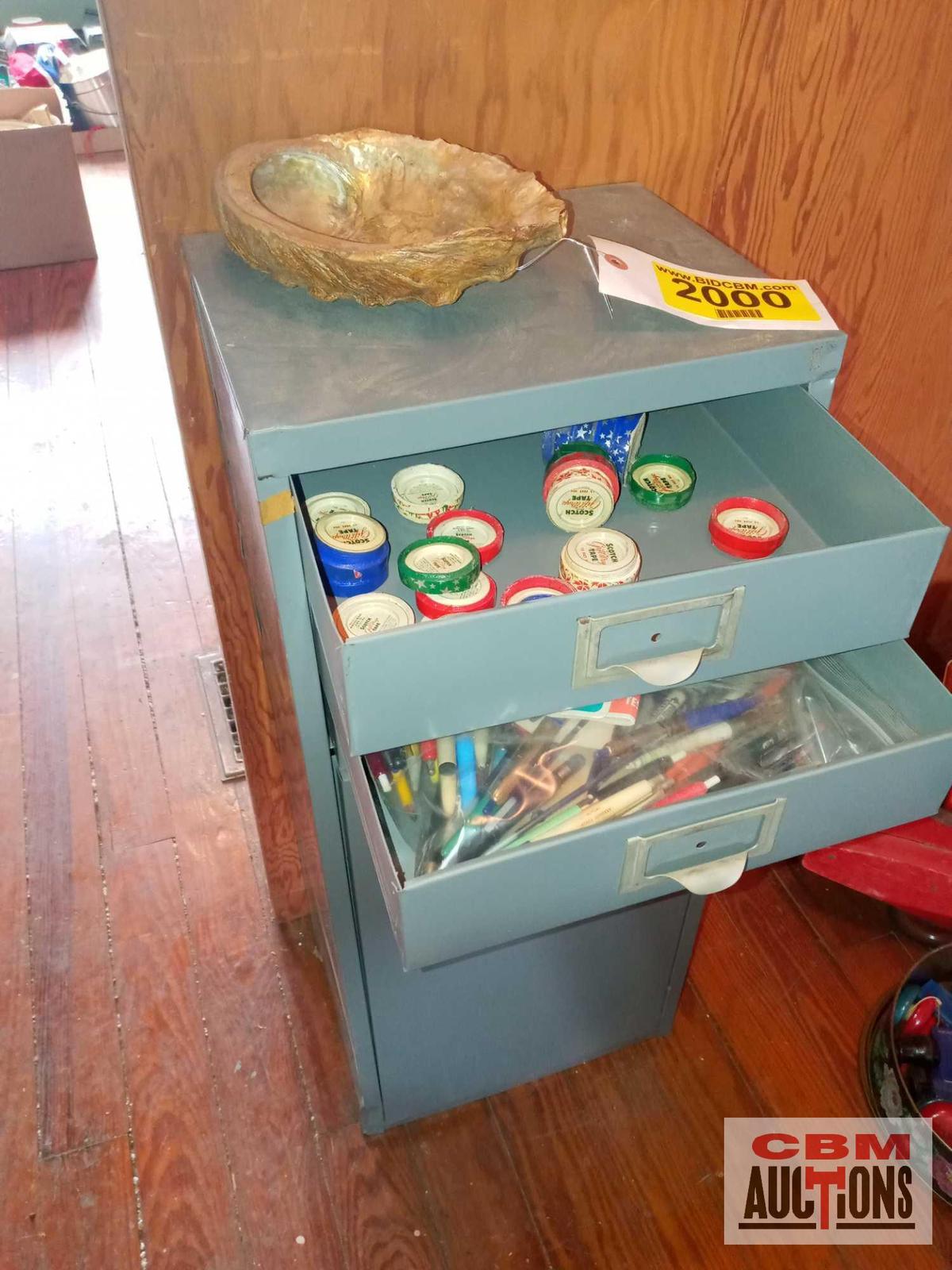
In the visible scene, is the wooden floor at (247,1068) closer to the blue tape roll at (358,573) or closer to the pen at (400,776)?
the pen at (400,776)

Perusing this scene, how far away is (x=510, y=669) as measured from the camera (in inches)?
29.7

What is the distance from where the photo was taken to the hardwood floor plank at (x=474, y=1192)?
1.20 m

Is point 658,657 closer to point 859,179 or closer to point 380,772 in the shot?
point 380,772

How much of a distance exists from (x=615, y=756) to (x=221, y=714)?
3.66ft

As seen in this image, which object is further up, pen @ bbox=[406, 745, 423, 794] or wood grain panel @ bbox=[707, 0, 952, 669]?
wood grain panel @ bbox=[707, 0, 952, 669]

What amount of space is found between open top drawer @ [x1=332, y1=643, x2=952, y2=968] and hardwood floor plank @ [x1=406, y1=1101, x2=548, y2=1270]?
61cm

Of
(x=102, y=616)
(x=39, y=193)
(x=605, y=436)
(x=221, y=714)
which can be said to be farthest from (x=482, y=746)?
(x=39, y=193)

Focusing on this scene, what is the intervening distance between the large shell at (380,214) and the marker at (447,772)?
1.25 ft

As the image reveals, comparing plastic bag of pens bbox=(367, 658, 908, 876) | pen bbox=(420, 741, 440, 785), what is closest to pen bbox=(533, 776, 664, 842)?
plastic bag of pens bbox=(367, 658, 908, 876)

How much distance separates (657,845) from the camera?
0.80 metres

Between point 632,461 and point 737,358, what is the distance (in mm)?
203

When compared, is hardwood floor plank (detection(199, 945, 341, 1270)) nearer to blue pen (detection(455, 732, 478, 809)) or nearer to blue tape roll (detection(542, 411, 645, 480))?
blue pen (detection(455, 732, 478, 809))

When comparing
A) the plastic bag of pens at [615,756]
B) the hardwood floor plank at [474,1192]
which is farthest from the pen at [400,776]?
the hardwood floor plank at [474,1192]

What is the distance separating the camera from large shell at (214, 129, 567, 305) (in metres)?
0.78
